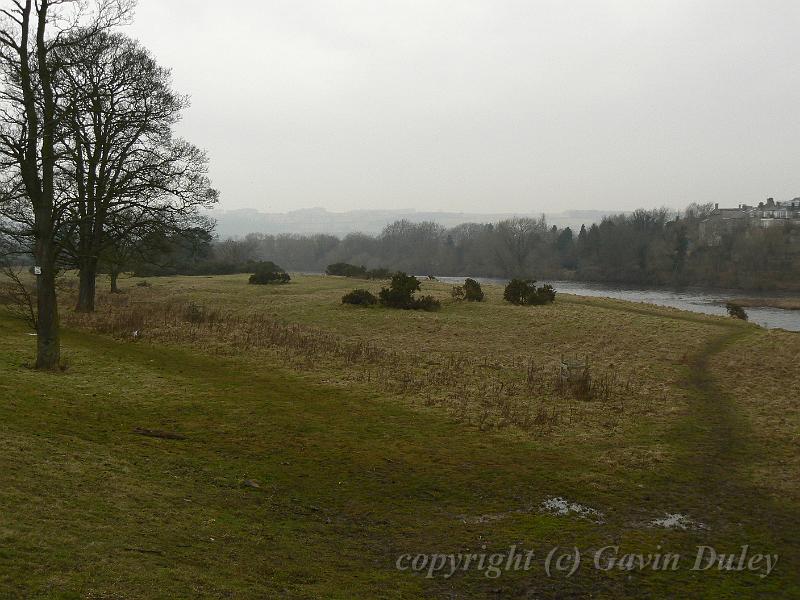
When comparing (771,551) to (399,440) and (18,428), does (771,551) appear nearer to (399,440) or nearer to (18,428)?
(399,440)

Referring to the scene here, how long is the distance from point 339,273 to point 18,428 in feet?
162

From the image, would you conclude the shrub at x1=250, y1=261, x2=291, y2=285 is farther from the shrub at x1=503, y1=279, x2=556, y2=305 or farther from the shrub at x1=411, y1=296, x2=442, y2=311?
the shrub at x1=503, y1=279, x2=556, y2=305

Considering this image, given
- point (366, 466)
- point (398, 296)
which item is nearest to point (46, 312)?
point (366, 466)

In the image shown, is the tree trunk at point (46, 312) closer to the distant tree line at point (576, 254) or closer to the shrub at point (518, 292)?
the shrub at point (518, 292)

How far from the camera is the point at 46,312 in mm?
13406

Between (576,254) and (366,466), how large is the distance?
103 meters

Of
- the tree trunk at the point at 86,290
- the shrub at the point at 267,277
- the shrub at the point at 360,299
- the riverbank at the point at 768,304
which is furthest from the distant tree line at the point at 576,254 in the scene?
the tree trunk at the point at 86,290

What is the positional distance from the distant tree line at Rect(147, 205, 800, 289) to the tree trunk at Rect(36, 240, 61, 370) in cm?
4376

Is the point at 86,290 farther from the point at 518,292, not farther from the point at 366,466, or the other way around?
the point at 518,292

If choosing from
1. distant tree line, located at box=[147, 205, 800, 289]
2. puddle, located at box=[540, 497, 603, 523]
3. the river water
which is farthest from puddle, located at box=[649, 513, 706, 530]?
distant tree line, located at box=[147, 205, 800, 289]

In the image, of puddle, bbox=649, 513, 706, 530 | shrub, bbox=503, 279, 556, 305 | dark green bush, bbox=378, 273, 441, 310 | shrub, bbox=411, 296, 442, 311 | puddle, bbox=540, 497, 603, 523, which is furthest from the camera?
shrub, bbox=503, 279, 556, 305

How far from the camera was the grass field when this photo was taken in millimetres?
6070

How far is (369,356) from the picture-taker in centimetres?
1894

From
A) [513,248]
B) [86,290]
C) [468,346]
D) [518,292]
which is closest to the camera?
[468,346]
